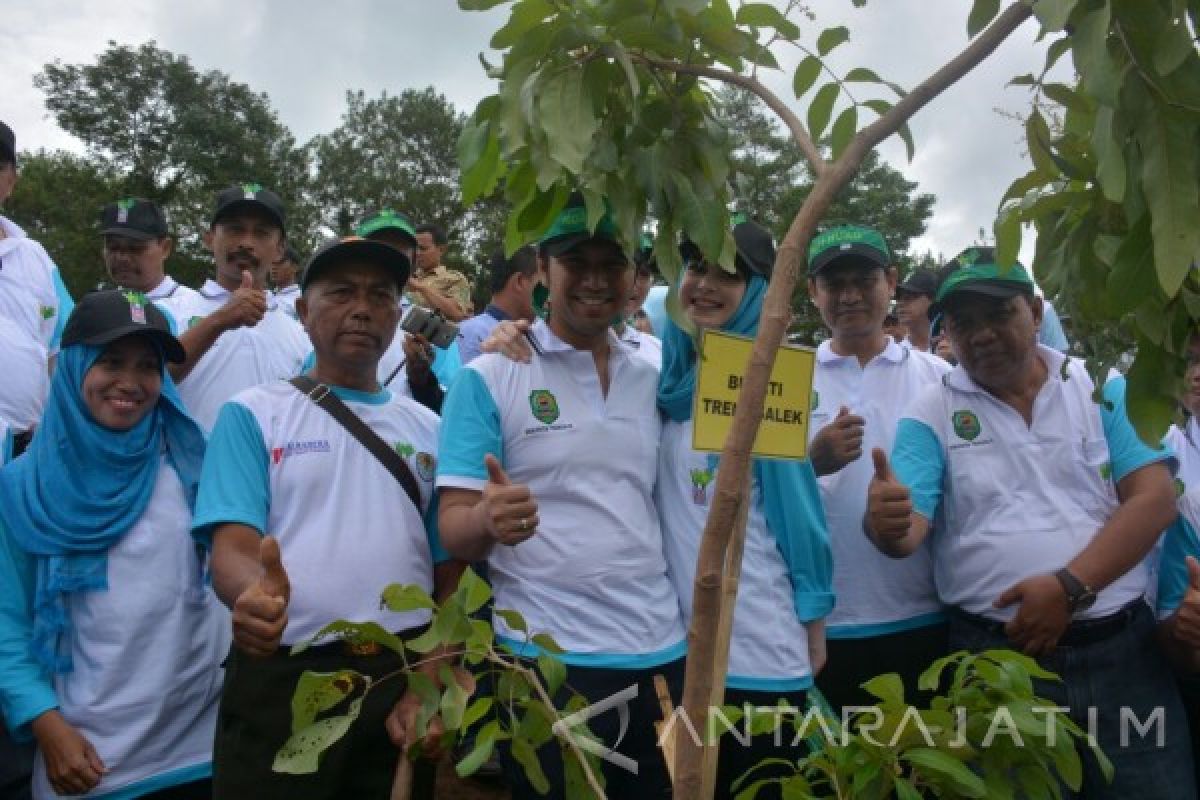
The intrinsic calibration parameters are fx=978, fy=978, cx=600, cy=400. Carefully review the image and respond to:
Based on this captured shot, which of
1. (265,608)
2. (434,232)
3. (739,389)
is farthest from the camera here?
(434,232)

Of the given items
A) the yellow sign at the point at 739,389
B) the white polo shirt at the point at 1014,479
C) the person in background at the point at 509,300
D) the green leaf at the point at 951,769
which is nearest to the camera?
the green leaf at the point at 951,769

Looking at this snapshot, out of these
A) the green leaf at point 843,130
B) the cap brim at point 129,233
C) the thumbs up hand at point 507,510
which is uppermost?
the cap brim at point 129,233

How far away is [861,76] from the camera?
1429 mm

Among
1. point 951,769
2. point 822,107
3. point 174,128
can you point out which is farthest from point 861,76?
point 174,128

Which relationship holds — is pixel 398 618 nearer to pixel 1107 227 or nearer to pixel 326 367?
pixel 326 367

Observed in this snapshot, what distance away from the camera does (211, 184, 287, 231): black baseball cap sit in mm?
4191

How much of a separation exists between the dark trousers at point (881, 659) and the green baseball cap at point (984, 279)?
3.54 ft

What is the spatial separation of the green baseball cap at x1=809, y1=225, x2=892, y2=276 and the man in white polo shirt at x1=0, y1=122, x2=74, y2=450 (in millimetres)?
2998

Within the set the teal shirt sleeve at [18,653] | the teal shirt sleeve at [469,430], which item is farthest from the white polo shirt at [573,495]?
the teal shirt sleeve at [18,653]

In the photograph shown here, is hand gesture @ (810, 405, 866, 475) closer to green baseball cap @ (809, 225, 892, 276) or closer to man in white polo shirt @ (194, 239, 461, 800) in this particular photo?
green baseball cap @ (809, 225, 892, 276)

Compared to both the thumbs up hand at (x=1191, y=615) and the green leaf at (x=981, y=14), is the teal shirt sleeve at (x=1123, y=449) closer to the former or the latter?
the thumbs up hand at (x=1191, y=615)

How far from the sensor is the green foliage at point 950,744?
143cm

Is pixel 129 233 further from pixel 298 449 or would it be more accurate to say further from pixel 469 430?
pixel 469 430

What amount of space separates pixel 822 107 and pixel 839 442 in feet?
4.86
